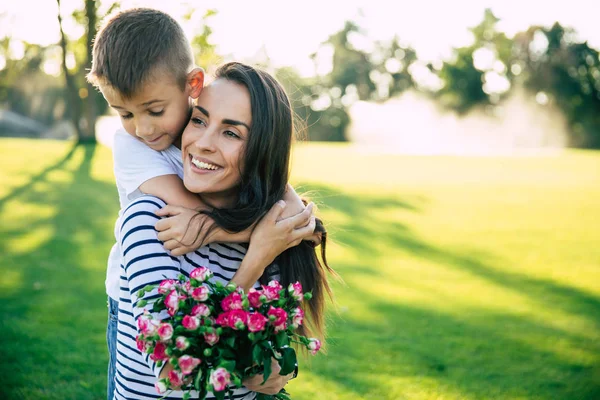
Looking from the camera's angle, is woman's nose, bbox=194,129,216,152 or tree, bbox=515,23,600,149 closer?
woman's nose, bbox=194,129,216,152

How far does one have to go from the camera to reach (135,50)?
2.61 metres

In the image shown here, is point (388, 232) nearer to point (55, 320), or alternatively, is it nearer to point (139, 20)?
point (55, 320)

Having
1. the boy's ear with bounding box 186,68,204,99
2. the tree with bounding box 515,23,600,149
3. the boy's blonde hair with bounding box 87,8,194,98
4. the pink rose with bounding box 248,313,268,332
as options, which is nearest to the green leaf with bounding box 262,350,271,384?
the pink rose with bounding box 248,313,268,332

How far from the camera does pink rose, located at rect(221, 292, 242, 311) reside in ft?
6.49

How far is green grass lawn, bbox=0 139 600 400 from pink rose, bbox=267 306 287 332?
4.59 feet

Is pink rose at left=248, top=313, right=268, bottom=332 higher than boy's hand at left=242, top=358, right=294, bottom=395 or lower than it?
higher

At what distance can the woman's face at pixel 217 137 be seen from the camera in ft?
8.17

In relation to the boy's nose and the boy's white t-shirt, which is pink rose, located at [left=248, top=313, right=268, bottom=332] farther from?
the boy's nose

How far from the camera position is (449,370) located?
18.8 feet

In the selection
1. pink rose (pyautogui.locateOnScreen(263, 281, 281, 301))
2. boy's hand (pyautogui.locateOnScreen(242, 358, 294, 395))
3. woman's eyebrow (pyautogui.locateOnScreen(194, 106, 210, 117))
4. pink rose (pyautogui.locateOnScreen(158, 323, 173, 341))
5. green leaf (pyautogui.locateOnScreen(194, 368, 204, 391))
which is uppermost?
woman's eyebrow (pyautogui.locateOnScreen(194, 106, 210, 117))

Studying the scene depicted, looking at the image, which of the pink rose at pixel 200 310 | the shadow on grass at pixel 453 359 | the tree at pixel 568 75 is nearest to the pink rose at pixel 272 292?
the pink rose at pixel 200 310

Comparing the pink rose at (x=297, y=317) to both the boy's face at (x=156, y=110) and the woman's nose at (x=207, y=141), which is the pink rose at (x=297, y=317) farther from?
the boy's face at (x=156, y=110)

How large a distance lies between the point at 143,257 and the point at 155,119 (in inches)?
39.6

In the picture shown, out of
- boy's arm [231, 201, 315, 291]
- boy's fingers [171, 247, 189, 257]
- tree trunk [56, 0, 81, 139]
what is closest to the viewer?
boy's fingers [171, 247, 189, 257]
